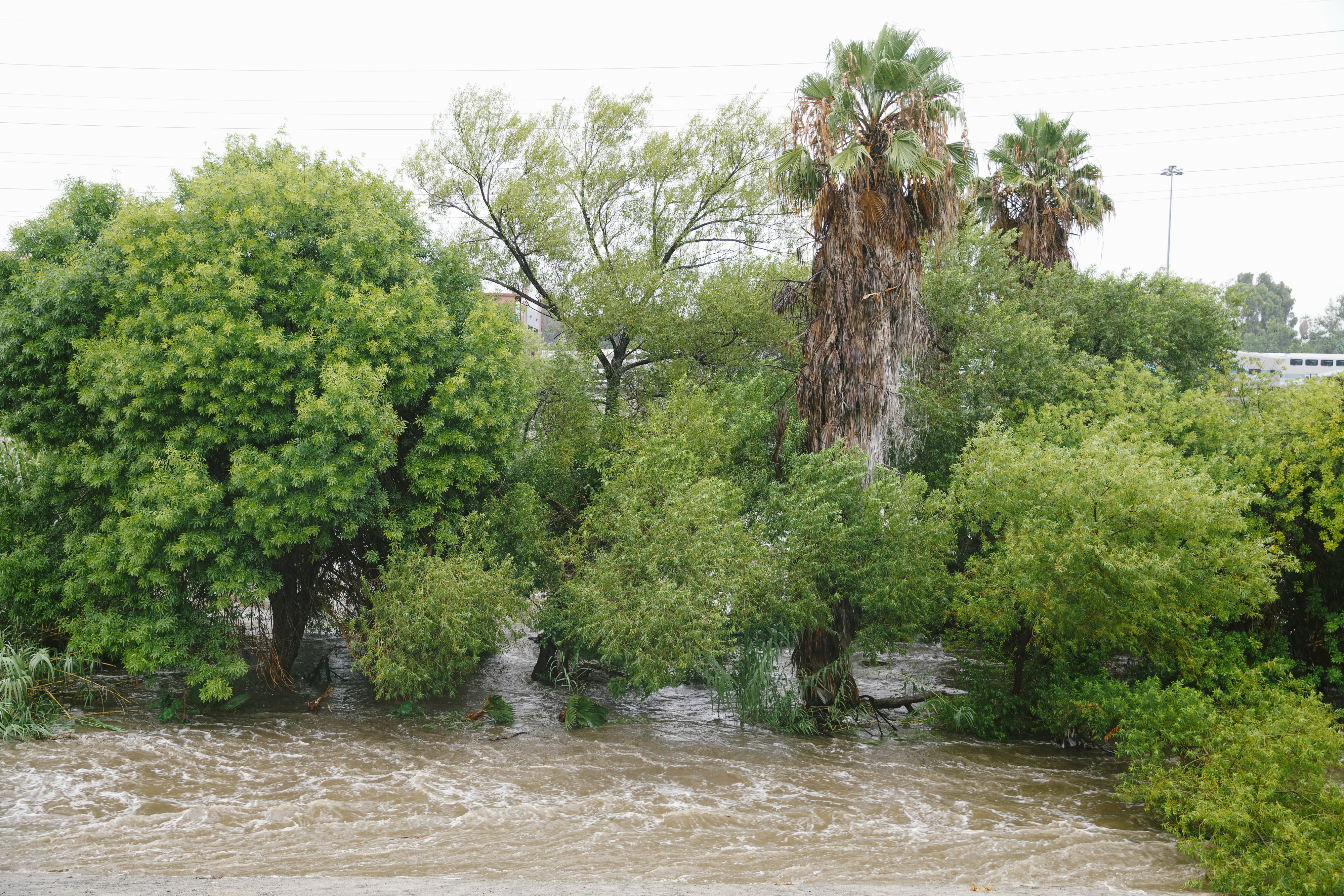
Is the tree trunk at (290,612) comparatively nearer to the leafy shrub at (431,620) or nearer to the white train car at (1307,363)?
the leafy shrub at (431,620)

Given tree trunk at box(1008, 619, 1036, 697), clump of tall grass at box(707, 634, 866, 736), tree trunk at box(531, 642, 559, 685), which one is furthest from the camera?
tree trunk at box(531, 642, 559, 685)

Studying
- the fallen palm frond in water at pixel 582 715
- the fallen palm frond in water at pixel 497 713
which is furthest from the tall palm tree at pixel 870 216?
the fallen palm frond in water at pixel 497 713

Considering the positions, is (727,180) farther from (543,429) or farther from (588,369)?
(543,429)

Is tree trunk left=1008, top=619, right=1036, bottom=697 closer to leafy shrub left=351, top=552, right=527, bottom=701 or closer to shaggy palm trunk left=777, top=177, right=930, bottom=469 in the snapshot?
shaggy palm trunk left=777, top=177, right=930, bottom=469

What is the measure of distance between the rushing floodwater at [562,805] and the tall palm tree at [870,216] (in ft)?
17.5

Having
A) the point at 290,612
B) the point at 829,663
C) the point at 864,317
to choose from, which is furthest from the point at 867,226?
the point at 290,612

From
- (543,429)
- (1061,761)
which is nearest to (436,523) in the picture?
(543,429)

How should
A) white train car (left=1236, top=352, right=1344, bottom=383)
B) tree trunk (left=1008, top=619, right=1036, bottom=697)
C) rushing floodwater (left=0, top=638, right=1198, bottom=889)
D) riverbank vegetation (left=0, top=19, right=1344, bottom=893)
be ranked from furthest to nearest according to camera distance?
1. white train car (left=1236, top=352, right=1344, bottom=383)
2. tree trunk (left=1008, top=619, right=1036, bottom=697)
3. riverbank vegetation (left=0, top=19, right=1344, bottom=893)
4. rushing floodwater (left=0, top=638, right=1198, bottom=889)

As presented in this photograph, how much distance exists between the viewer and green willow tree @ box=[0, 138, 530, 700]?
12.2 m

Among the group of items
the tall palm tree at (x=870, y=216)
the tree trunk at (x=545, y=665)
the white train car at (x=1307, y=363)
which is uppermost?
the white train car at (x=1307, y=363)

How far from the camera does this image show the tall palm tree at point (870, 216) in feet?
48.2

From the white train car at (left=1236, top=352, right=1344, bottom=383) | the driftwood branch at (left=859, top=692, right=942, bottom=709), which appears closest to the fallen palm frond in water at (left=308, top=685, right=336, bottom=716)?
the driftwood branch at (left=859, top=692, right=942, bottom=709)

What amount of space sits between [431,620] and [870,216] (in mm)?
9637

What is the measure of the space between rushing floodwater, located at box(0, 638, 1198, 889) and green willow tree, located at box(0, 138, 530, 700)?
5.67 feet
